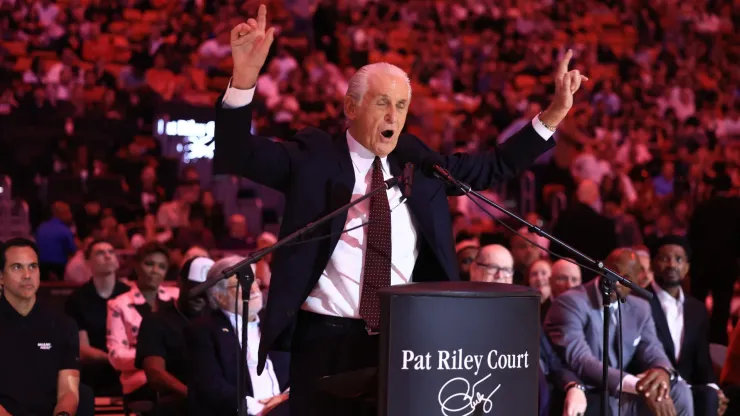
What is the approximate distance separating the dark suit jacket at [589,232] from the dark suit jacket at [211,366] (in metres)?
4.20

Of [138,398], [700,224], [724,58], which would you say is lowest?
[138,398]

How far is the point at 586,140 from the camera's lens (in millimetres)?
13836

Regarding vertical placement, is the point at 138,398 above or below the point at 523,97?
below

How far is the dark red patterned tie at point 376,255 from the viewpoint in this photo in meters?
3.32

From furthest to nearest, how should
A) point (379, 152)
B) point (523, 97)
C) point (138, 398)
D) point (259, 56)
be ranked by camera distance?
1. point (523, 97)
2. point (138, 398)
3. point (379, 152)
4. point (259, 56)

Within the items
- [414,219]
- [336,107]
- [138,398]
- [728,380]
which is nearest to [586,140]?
[336,107]

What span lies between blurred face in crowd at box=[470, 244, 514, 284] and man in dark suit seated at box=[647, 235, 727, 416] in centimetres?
76

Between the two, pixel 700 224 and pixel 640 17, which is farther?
pixel 640 17

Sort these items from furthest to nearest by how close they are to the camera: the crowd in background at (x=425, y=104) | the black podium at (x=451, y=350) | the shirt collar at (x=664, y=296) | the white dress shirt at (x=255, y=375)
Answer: the crowd in background at (x=425, y=104) → the shirt collar at (x=664, y=296) → the white dress shirt at (x=255, y=375) → the black podium at (x=451, y=350)

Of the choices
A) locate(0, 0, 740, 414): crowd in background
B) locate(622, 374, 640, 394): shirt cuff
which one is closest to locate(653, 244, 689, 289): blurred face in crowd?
locate(0, 0, 740, 414): crowd in background

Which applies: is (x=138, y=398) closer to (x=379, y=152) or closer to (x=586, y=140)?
(x=379, y=152)

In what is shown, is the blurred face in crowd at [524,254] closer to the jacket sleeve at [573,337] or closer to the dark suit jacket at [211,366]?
the jacket sleeve at [573,337]

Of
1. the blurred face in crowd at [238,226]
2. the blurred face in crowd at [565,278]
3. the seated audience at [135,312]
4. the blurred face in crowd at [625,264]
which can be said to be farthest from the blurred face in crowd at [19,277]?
the blurred face in crowd at [238,226]

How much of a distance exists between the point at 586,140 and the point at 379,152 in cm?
1068
